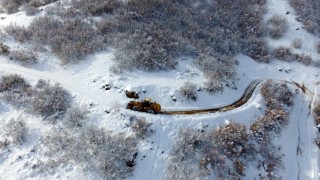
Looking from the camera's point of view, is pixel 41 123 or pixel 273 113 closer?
pixel 41 123

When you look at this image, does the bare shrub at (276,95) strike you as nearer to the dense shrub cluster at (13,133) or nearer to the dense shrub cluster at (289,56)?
the dense shrub cluster at (289,56)

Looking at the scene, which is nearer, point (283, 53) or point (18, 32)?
point (18, 32)

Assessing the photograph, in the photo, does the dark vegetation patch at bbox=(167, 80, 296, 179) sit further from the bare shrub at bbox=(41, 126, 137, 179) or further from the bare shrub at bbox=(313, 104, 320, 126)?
the bare shrub at bbox=(313, 104, 320, 126)

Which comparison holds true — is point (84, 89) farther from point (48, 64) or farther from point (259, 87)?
point (259, 87)

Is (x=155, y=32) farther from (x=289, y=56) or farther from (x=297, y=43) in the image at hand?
(x=297, y=43)

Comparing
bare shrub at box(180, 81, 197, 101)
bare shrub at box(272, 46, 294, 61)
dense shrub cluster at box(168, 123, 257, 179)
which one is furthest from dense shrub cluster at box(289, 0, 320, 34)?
dense shrub cluster at box(168, 123, 257, 179)

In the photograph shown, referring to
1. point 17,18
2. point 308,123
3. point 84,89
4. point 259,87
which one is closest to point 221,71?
point 259,87

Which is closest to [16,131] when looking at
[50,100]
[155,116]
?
[50,100]
